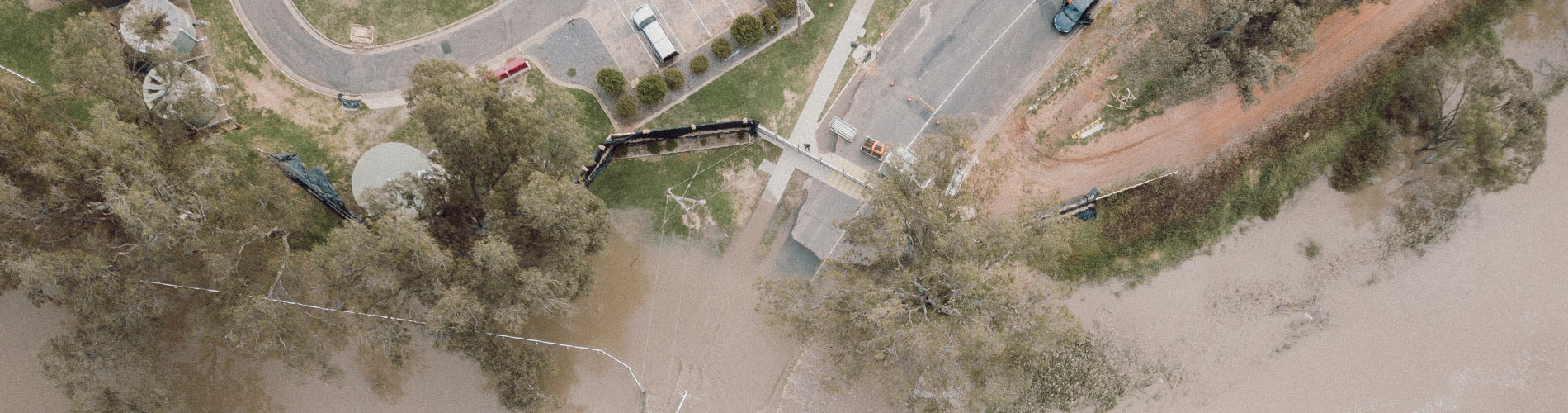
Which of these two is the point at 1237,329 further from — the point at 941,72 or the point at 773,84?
the point at 773,84

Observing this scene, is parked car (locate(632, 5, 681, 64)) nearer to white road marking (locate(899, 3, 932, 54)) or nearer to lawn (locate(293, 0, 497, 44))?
lawn (locate(293, 0, 497, 44))

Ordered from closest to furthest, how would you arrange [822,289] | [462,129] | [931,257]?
[462,129] → [931,257] → [822,289]

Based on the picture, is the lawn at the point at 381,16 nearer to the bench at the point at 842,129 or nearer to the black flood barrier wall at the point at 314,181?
the black flood barrier wall at the point at 314,181

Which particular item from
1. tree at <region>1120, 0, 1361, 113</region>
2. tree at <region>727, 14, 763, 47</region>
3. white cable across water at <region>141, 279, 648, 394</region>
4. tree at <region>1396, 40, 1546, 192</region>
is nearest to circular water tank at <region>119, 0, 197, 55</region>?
white cable across water at <region>141, 279, 648, 394</region>

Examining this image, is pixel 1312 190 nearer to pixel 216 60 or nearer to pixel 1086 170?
pixel 1086 170

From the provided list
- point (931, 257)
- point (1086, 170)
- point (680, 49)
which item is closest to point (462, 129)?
point (680, 49)

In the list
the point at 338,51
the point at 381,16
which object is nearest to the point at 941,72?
the point at 381,16
